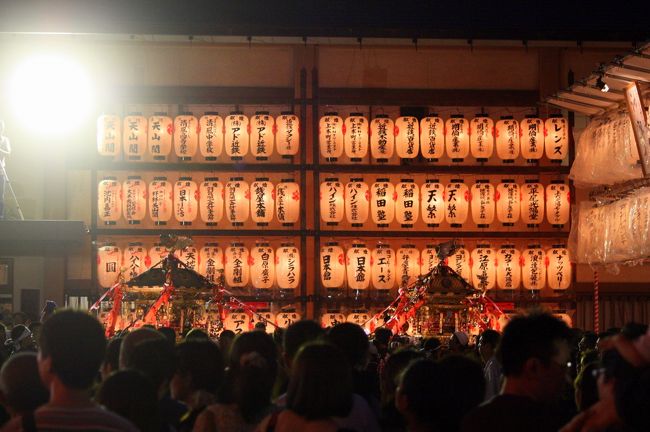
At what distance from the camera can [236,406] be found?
190 inches

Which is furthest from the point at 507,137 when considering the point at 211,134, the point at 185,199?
the point at 185,199

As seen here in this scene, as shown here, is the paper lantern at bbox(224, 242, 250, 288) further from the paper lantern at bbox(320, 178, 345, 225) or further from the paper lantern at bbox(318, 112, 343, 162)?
the paper lantern at bbox(318, 112, 343, 162)

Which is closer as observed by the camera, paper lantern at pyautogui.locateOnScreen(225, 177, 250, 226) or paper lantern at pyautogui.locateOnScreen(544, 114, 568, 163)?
paper lantern at pyautogui.locateOnScreen(225, 177, 250, 226)

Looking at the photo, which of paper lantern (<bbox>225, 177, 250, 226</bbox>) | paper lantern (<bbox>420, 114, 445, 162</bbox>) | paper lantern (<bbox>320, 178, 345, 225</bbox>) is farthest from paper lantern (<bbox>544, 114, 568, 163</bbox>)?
paper lantern (<bbox>225, 177, 250, 226</bbox>)

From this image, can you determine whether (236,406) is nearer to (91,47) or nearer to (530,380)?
(530,380)

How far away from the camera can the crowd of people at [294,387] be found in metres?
3.62

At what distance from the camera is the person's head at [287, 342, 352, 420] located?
417 cm

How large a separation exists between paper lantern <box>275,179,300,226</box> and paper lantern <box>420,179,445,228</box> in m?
2.12

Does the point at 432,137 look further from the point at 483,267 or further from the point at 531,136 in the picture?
the point at 483,267

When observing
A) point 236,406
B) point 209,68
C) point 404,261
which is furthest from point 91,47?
point 236,406

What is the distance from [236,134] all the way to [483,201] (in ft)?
14.2

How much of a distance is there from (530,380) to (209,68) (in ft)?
50.7

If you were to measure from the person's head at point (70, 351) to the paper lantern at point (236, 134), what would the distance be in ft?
44.7

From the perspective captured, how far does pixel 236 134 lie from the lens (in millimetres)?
17297
